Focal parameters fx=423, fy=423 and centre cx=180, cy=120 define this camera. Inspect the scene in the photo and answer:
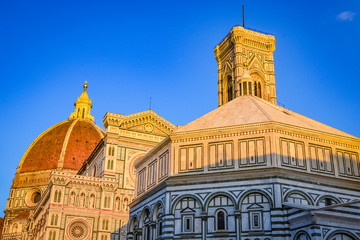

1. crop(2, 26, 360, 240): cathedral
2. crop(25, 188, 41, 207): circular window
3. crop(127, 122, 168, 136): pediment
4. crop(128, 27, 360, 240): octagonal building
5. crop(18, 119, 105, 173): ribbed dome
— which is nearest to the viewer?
crop(128, 27, 360, 240): octagonal building

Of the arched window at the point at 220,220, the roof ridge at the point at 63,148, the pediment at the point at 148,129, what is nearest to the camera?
the arched window at the point at 220,220

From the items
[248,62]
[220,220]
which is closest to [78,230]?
[220,220]

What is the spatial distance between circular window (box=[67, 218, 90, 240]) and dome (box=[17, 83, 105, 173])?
35.7 metres

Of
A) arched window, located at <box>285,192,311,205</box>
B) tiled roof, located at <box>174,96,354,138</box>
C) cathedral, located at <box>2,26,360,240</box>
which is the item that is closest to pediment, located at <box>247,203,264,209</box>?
cathedral, located at <box>2,26,360,240</box>

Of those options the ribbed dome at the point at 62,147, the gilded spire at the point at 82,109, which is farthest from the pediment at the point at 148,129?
the gilded spire at the point at 82,109

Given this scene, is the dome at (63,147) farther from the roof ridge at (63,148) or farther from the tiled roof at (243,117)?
the tiled roof at (243,117)

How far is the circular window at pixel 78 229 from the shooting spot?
41469 millimetres

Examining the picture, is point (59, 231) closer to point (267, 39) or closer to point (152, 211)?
point (152, 211)

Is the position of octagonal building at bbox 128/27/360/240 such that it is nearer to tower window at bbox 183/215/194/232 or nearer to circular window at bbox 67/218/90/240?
tower window at bbox 183/215/194/232

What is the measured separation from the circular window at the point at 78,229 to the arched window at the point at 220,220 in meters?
22.4

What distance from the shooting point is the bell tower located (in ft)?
197

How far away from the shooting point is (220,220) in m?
23.5

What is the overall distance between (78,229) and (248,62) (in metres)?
33.3

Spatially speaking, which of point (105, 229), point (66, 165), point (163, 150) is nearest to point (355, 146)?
point (163, 150)
